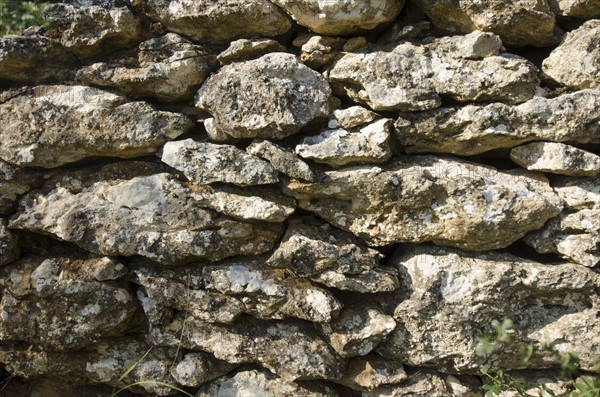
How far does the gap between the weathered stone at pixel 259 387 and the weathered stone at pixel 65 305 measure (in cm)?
71

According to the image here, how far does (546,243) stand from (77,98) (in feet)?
9.98

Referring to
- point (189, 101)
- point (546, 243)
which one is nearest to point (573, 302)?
point (546, 243)

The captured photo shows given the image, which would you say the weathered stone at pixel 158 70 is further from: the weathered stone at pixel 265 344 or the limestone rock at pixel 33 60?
the weathered stone at pixel 265 344

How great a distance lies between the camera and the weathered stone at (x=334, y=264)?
3076 millimetres

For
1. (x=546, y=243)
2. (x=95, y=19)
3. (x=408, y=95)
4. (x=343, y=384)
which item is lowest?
(x=343, y=384)

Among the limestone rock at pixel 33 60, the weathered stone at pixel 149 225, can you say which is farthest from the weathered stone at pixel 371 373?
the limestone rock at pixel 33 60

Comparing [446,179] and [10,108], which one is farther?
[10,108]

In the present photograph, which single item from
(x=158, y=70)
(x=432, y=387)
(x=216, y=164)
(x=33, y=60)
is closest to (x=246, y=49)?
(x=158, y=70)

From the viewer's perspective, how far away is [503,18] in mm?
3016

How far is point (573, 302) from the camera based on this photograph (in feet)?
10.1

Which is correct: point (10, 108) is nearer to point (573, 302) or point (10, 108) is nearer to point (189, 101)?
point (189, 101)

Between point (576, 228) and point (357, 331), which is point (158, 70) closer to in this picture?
point (357, 331)

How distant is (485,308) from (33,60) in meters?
3.22

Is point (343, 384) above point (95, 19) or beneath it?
beneath
